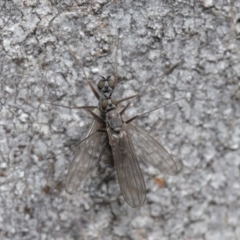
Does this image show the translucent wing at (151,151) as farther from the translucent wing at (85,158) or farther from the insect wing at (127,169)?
the translucent wing at (85,158)

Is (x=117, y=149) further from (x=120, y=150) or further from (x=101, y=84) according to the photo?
(x=101, y=84)

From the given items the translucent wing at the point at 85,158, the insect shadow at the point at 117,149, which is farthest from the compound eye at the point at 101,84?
the translucent wing at the point at 85,158

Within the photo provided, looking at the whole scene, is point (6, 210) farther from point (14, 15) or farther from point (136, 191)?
point (14, 15)

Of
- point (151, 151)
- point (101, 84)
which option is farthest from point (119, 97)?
point (151, 151)

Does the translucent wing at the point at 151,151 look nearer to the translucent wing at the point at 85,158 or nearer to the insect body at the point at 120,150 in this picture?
the insect body at the point at 120,150

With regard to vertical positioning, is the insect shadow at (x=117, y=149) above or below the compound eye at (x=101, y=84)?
below
